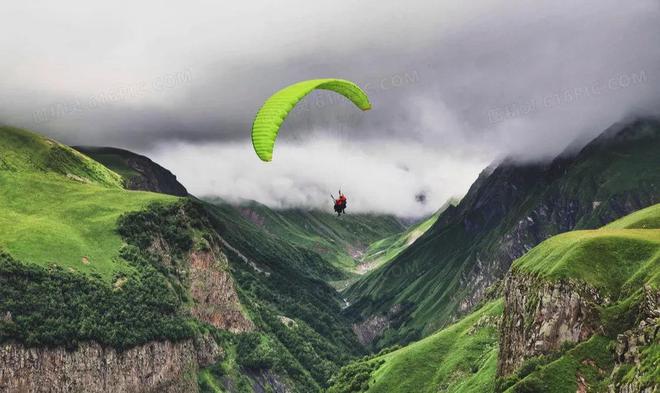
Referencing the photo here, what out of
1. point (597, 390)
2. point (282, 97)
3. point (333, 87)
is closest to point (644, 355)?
point (597, 390)

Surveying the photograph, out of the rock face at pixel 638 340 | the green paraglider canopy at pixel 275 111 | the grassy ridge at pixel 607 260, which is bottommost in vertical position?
the rock face at pixel 638 340

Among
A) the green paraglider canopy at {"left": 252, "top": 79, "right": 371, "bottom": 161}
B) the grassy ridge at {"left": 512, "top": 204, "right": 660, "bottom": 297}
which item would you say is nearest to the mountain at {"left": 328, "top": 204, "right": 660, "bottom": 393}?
the grassy ridge at {"left": 512, "top": 204, "right": 660, "bottom": 297}

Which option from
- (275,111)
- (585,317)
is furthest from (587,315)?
(275,111)

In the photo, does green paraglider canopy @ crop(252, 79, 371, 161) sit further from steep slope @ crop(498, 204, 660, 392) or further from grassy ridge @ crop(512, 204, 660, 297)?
grassy ridge @ crop(512, 204, 660, 297)

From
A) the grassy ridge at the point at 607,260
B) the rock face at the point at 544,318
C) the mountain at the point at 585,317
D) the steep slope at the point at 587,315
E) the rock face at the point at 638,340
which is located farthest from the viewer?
the rock face at the point at 544,318

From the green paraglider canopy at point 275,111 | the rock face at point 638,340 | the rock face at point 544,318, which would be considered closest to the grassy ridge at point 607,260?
the rock face at point 544,318

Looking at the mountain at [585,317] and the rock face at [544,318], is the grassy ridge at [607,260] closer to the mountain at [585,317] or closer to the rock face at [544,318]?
the mountain at [585,317]
